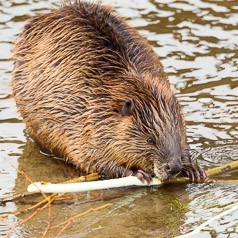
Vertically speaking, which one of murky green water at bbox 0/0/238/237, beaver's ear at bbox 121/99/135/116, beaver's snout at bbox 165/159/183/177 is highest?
beaver's ear at bbox 121/99/135/116

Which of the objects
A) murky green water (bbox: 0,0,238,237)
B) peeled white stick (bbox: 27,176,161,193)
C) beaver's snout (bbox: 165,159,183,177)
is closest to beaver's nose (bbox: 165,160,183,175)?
beaver's snout (bbox: 165,159,183,177)

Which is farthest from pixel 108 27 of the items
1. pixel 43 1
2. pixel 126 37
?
pixel 43 1

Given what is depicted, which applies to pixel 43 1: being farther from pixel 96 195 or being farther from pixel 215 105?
pixel 96 195

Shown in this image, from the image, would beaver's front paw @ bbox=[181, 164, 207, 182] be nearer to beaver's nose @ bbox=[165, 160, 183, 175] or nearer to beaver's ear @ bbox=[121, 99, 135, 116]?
beaver's nose @ bbox=[165, 160, 183, 175]

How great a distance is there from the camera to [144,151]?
6160 mm

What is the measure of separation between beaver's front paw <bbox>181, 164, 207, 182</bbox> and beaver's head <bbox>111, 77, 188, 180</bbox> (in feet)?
0.31

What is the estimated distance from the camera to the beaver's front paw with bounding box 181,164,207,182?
6.26 metres

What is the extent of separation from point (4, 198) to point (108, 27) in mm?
1495

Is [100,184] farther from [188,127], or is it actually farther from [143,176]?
[188,127]

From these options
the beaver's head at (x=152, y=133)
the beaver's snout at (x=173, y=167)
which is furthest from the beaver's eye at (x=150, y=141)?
the beaver's snout at (x=173, y=167)

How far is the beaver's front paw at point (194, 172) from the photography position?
626cm

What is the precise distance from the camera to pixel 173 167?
19.6ft

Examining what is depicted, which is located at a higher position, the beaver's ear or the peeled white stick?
the beaver's ear

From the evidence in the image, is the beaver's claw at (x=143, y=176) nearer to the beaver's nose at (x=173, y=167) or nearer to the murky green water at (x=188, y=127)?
the murky green water at (x=188, y=127)
